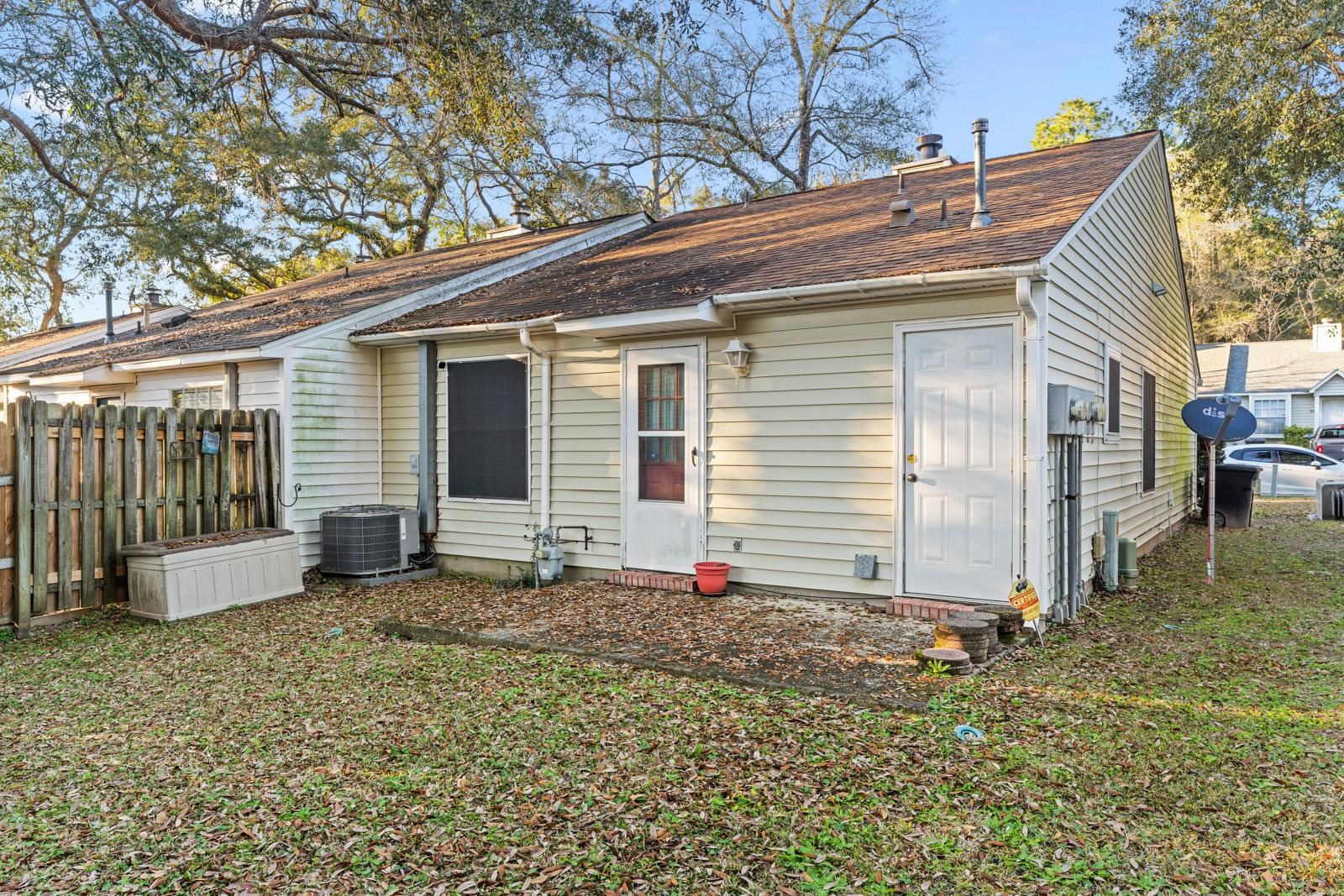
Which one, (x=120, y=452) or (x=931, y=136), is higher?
(x=931, y=136)

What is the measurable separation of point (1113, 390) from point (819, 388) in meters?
3.43

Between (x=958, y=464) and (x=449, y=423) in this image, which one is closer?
(x=958, y=464)

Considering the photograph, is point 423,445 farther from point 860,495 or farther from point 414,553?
point 860,495

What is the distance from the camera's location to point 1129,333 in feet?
29.3

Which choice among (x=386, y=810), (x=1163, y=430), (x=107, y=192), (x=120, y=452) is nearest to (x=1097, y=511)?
(x=1163, y=430)

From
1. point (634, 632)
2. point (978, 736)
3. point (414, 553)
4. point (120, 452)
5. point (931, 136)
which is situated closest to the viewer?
point (978, 736)

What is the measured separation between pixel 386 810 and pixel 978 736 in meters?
2.66

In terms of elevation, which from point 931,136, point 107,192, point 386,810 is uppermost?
point 107,192

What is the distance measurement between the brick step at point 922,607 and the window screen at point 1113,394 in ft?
9.47

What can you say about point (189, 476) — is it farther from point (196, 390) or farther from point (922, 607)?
point (922, 607)

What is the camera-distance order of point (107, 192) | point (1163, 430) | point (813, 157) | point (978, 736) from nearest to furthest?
1. point (978, 736)
2. point (1163, 430)
3. point (107, 192)
4. point (813, 157)

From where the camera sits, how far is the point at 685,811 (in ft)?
10.6

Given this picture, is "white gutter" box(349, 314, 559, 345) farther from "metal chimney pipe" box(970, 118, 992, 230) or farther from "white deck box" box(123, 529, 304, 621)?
"metal chimney pipe" box(970, 118, 992, 230)

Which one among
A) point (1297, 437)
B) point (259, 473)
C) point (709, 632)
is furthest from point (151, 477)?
point (1297, 437)
